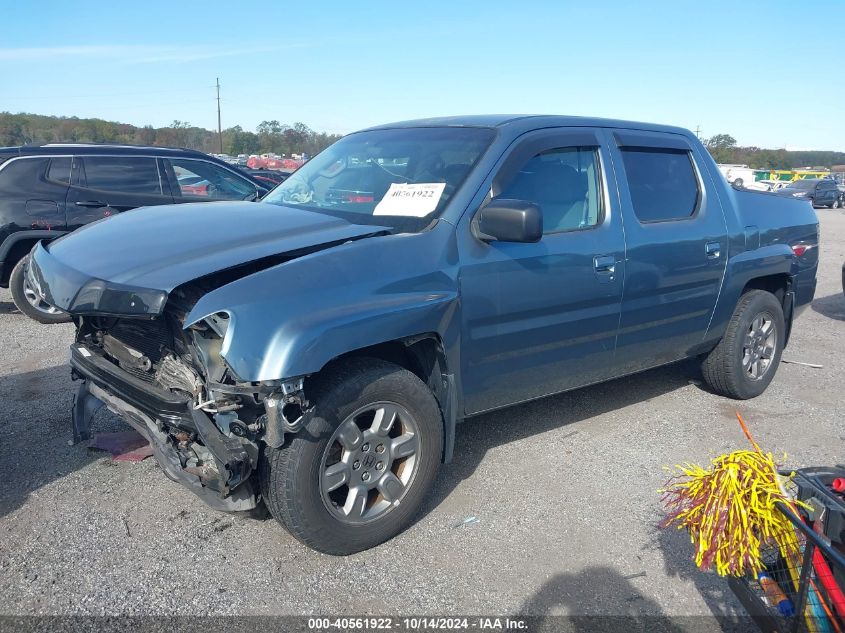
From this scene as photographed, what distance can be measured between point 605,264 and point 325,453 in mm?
1939

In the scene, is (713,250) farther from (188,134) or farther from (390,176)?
(188,134)

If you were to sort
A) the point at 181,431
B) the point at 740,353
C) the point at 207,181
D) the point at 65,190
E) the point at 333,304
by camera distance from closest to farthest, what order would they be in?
the point at 333,304
the point at 181,431
the point at 740,353
the point at 65,190
the point at 207,181

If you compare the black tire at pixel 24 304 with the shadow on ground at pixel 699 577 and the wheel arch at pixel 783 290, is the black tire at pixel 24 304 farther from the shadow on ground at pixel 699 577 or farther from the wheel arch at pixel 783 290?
the wheel arch at pixel 783 290

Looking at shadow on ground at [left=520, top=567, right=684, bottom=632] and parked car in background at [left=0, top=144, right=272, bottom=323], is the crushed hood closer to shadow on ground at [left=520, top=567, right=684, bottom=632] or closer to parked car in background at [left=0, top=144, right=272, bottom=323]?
shadow on ground at [left=520, top=567, right=684, bottom=632]

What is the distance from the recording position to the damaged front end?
2.65 m

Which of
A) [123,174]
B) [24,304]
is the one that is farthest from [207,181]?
[24,304]

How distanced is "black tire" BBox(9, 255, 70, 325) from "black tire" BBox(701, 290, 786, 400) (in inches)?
238

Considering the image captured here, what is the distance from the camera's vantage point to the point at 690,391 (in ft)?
18.0

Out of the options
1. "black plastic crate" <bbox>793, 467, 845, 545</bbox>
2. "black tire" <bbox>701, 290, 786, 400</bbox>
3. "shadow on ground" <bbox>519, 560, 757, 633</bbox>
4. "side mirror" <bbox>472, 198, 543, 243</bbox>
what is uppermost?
"side mirror" <bbox>472, 198, 543, 243</bbox>

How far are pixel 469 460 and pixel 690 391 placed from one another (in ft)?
7.62

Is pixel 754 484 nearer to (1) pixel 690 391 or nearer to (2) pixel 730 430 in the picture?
(2) pixel 730 430

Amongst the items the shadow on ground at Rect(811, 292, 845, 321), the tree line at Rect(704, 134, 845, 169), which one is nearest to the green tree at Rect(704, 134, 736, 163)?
the tree line at Rect(704, 134, 845, 169)

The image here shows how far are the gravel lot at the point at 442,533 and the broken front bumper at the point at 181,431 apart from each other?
15.8 inches

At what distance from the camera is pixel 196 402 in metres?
2.79
